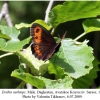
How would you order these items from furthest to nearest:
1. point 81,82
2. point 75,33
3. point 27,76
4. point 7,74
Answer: point 75,33, point 7,74, point 81,82, point 27,76

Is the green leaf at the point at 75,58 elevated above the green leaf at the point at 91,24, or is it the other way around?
the green leaf at the point at 91,24

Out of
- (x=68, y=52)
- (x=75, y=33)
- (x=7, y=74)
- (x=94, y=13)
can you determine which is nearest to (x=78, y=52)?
(x=68, y=52)

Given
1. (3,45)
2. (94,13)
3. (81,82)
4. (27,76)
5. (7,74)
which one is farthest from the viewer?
(7,74)

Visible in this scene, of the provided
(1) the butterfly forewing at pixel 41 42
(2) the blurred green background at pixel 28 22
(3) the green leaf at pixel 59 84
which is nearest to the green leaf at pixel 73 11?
(1) the butterfly forewing at pixel 41 42

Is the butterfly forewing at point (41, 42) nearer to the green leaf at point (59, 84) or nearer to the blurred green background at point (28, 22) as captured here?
the green leaf at point (59, 84)

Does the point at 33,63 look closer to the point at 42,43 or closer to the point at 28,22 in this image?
the point at 42,43

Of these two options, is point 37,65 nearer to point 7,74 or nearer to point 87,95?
point 87,95
